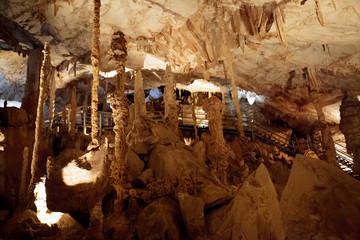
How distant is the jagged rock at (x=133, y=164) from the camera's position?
6.98m

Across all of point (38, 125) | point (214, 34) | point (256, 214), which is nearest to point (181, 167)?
point (256, 214)

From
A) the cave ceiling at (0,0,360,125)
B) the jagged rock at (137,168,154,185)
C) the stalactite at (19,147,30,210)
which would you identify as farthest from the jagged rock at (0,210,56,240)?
the cave ceiling at (0,0,360,125)

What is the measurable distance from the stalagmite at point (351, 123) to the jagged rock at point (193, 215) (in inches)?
465

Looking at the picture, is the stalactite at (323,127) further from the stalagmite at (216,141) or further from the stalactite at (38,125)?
the stalactite at (38,125)

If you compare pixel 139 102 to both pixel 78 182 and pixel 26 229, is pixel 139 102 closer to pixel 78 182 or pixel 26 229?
pixel 78 182

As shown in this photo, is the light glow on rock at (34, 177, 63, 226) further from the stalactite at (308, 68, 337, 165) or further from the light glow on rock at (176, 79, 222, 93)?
the light glow on rock at (176, 79, 222, 93)

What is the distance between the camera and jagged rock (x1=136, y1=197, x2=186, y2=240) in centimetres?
500

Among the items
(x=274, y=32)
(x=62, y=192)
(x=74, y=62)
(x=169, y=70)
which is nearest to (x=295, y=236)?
(x=62, y=192)

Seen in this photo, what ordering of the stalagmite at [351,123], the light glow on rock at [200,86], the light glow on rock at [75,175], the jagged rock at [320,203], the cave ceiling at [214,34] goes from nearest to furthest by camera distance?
the jagged rock at [320,203] → the light glow on rock at [75,175] → the cave ceiling at [214,34] → the stalagmite at [351,123] → the light glow on rock at [200,86]

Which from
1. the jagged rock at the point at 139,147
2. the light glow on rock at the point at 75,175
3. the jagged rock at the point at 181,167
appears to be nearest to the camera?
the light glow on rock at the point at 75,175

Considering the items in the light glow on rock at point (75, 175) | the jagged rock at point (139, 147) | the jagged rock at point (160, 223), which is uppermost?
the jagged rock at point (139, 147)

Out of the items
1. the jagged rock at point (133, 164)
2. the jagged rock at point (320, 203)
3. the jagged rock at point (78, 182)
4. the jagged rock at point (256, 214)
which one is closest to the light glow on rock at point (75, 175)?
the jagged rock at point (78, 182)

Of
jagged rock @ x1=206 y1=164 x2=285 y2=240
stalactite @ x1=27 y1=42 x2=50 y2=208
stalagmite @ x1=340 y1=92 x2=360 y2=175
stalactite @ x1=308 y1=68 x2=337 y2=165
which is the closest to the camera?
jagged rock @ x1=206 y1=164 x2=285 y2=240

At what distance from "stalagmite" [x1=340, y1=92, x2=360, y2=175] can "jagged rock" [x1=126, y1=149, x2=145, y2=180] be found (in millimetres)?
12117
